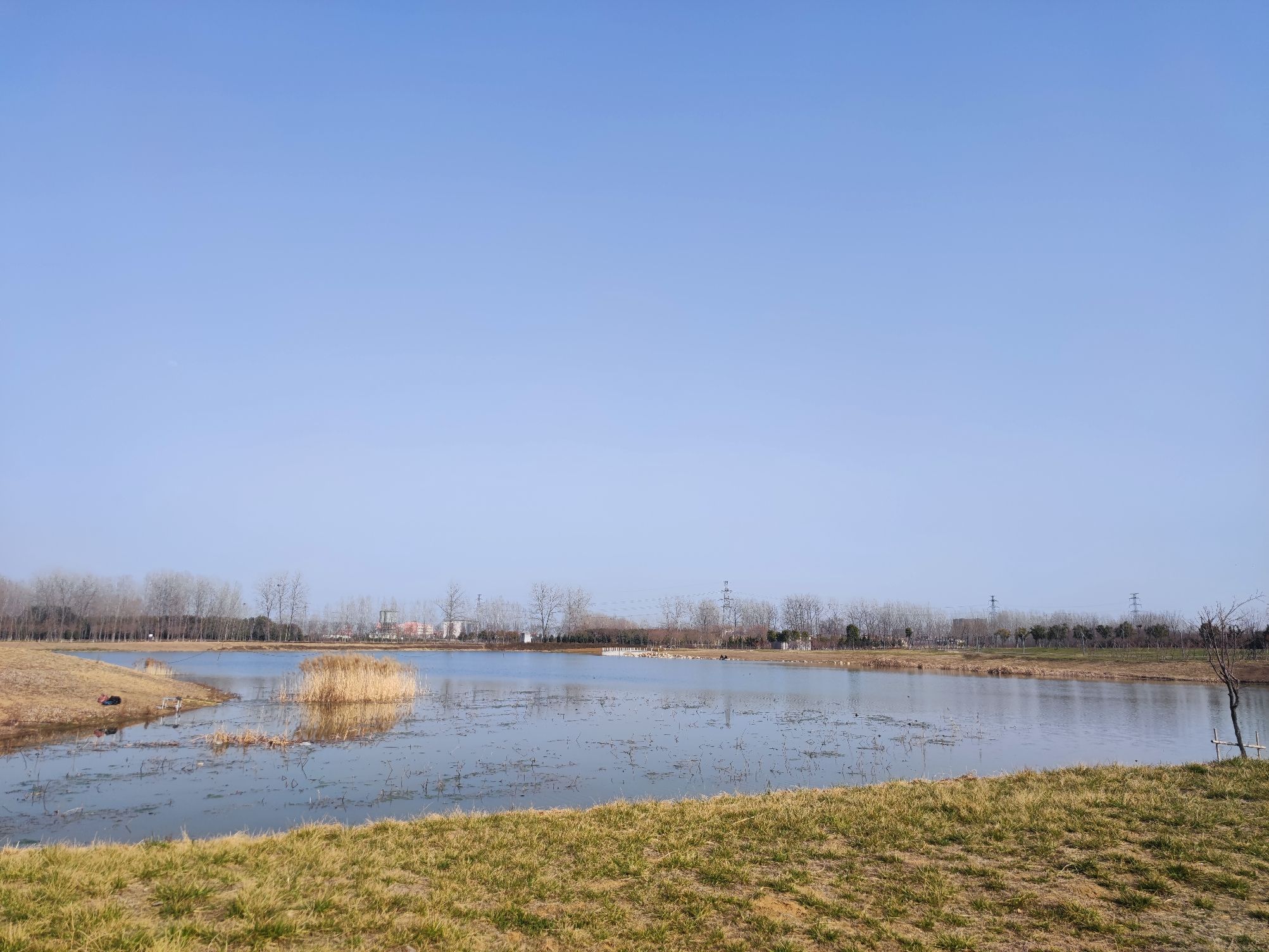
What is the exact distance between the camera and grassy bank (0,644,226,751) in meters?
20.4

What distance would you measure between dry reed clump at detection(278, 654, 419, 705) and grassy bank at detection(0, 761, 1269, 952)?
20.4m

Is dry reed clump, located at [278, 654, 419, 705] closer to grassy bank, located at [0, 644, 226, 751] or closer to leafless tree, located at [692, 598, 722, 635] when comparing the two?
grassy bank, located at [0, 644, 226, 751]

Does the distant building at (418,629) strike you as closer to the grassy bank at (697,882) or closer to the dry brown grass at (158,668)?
the dry brown grass at (158,668)

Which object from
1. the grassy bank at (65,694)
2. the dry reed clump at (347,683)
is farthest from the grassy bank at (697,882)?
the dry reed clump at (347,683)

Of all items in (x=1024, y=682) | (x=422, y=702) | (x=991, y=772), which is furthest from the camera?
A: (x=1024, y=682)

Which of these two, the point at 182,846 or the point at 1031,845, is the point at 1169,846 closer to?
the point at 1031,845

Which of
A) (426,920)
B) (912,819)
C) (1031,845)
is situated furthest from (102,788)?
(1031,845)

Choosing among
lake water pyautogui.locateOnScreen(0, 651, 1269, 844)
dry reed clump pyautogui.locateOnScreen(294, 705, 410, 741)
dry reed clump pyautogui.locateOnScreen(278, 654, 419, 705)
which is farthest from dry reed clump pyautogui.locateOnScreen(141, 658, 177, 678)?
dry reed clump pyautogui.locateOnScreen(294, 705, 410, 741)

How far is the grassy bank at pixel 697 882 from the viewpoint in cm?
564

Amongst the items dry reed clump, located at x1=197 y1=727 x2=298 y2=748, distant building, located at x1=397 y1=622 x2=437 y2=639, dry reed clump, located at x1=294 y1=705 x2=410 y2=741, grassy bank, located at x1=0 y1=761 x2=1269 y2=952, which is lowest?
distant building, located at x1=397 y1=622 x2=437 y2=639

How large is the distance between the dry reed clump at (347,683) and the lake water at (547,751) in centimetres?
109

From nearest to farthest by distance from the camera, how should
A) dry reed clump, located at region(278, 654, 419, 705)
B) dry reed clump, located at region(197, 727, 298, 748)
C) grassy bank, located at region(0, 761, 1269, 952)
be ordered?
1. grassy bank, located at region(0, 761, 1269, 952)
2. dry reed clump, located at region(197, 727, 298, 748)
3. dry reed clump, located at region(278, 654, 419, 705)

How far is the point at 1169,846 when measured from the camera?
7.85 metres

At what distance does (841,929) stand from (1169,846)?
14.1ft
